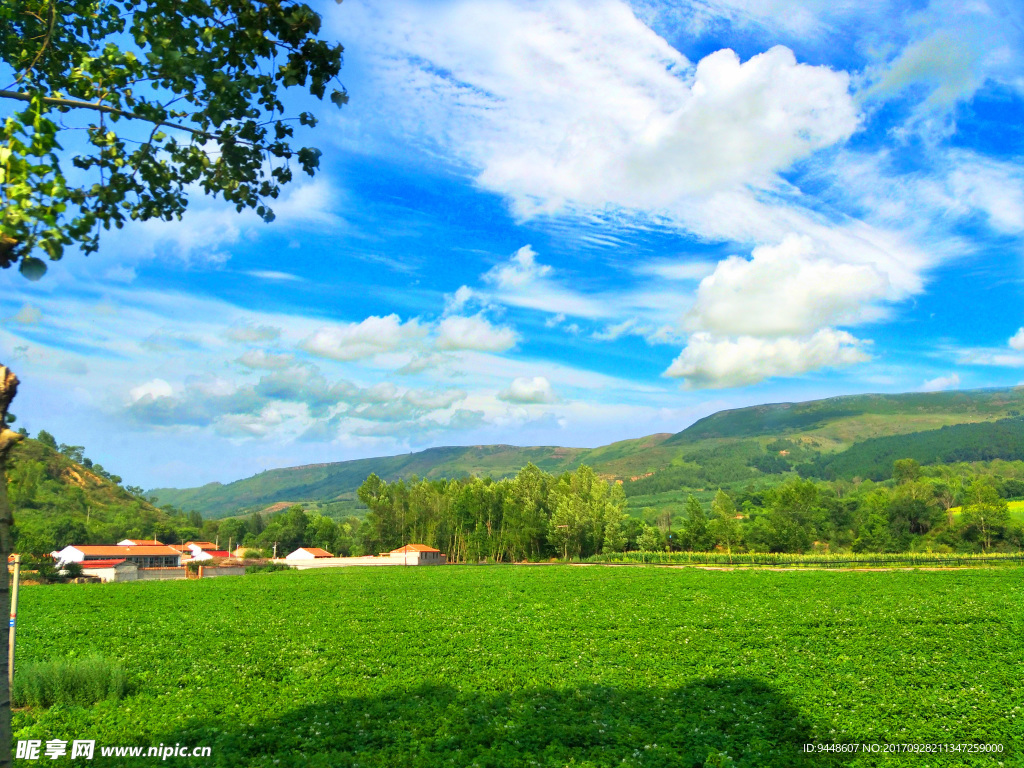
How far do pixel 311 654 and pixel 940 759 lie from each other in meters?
14.4

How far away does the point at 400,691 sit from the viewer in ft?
43.3

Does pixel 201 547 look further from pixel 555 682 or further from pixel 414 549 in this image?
pixel 555 682

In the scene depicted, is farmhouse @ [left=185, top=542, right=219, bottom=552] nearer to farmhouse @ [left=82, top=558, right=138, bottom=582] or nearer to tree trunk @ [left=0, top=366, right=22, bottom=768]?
farmhouse @ [left=82, top=558, right=138, bottom=582]

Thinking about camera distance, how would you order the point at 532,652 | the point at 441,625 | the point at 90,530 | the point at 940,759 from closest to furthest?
the point at 940,759
the point at 532,652
the point at 441,625
the point at 90,530

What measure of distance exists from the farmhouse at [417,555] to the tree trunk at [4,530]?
84059 mm

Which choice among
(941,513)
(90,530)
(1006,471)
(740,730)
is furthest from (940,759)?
(1006,471)

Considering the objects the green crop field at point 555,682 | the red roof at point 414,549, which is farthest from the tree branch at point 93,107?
the red roof at point 414,549

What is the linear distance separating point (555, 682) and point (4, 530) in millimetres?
12083

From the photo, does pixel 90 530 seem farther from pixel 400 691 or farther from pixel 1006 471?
pixel 1006 471

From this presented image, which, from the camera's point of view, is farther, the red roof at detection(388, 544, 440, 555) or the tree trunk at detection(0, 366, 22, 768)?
the red roof at detection(388, 544, 440, 555)

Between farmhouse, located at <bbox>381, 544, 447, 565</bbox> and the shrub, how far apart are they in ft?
242

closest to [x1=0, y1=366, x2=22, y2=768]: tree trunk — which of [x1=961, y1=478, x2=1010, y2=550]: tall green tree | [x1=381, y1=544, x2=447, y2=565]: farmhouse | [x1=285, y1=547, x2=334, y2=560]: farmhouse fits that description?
[x1=381, y1=544, x2=447, y2=565]: farmhouse

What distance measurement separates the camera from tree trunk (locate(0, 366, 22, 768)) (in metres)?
3.95

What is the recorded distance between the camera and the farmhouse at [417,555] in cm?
8944
